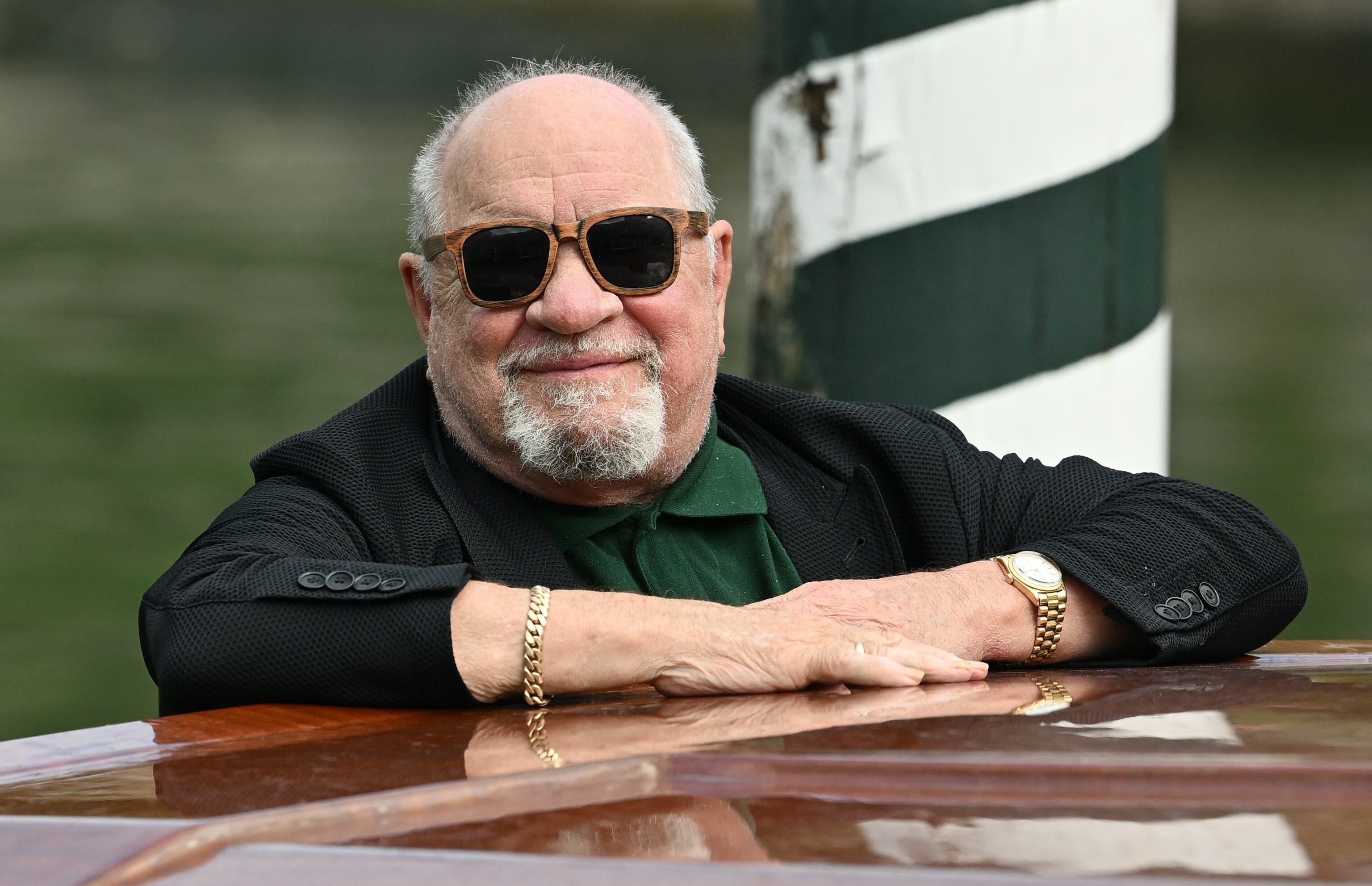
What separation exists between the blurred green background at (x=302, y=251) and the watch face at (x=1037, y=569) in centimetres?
241

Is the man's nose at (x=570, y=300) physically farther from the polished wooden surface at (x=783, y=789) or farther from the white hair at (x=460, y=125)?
the polished wooden surface at (x=783, y=789)

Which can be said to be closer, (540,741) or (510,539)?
(540,741)

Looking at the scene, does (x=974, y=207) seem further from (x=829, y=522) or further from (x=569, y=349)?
(x=569, y=349)

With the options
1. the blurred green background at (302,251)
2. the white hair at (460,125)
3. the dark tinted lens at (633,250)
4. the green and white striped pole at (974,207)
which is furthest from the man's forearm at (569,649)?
the blurred green background at (302,251)

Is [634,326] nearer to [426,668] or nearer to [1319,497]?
[426,668]

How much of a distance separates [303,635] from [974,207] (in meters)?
0.99

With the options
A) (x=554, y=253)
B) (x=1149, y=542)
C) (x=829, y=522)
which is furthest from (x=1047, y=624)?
(x=554, y=253)

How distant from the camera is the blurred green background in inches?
167

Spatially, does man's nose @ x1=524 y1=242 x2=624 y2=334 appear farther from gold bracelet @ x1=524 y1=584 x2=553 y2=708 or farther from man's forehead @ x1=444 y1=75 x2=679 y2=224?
gold bracelet @ x1=524 y1=584 x2=553 y2=708

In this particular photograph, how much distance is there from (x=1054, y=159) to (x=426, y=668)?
104 centimetres

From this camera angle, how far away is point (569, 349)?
60.3 inches

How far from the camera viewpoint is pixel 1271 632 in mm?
1419

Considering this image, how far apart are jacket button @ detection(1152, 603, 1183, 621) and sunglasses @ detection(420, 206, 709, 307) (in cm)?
54

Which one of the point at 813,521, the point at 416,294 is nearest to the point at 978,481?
the point at 813,521
